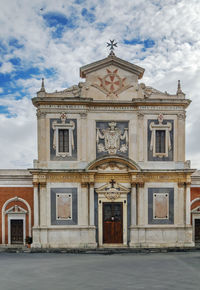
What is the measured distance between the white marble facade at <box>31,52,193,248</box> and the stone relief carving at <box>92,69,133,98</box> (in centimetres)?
7

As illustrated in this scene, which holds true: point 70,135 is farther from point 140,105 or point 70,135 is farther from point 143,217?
point 143,217

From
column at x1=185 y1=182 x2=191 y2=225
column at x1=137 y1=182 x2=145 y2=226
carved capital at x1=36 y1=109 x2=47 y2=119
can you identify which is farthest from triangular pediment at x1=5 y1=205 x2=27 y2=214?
column at x1=185 y1=182 x2=191 y2=225

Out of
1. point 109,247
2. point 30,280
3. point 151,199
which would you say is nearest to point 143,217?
point 151,199

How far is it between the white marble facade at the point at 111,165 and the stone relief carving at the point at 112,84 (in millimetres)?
75

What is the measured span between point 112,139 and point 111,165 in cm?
190

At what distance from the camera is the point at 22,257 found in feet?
71.0

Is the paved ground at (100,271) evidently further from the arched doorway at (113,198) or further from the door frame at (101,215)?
the arched doorway at (113,198)

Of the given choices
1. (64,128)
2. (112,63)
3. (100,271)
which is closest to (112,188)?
(64,128)

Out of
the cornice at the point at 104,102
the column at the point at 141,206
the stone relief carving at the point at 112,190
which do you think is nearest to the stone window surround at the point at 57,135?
the cornice at the point at 104,102

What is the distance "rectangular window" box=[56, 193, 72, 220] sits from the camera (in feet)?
83.5

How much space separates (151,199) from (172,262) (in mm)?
7027

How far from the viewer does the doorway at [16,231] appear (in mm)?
26219

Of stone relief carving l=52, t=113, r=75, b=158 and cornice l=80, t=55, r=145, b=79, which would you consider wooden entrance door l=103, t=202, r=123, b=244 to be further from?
cornice l=80, t=55, r=145, b=79

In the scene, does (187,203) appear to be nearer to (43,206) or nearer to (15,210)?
(43,206)
